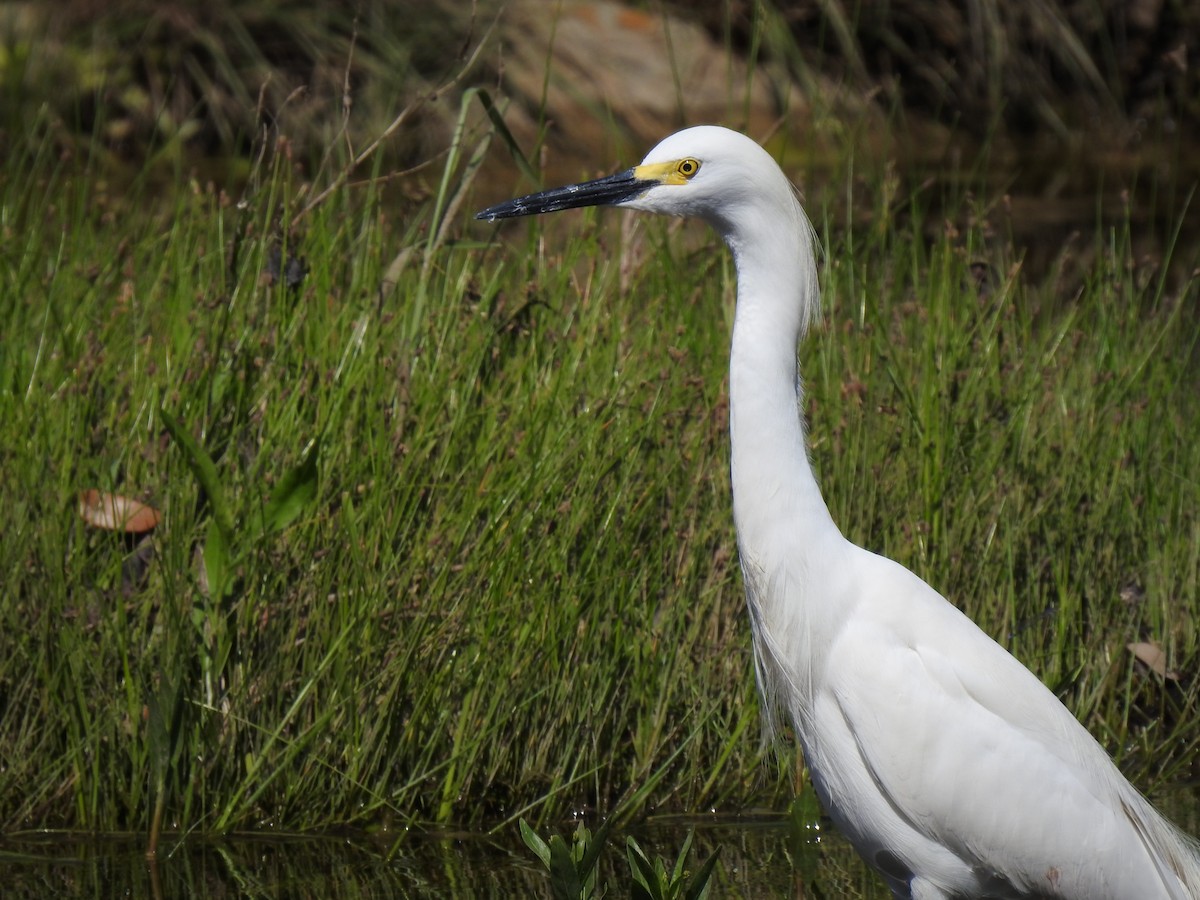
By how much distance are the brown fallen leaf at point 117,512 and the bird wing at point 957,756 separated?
1465 mm

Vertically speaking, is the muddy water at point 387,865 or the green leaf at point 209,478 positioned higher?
the green leaf at point 209,478

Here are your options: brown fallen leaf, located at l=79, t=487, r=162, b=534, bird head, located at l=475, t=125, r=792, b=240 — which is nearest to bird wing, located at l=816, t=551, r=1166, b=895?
bird head, located at l=475, t=125, r=792, b=240

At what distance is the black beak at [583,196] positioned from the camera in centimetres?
268

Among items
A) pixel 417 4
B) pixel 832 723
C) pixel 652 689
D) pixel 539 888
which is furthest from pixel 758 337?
pixel 417 4

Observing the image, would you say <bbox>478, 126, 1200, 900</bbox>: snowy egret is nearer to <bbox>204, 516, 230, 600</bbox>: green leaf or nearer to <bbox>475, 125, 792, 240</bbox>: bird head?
<bbox>475, 125, 792, 240</bbox>: bird head

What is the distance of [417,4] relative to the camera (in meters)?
10.3

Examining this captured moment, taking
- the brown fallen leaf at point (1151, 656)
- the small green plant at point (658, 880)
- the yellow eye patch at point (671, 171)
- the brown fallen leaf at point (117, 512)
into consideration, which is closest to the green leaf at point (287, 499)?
the brown fallen leaf at point (117, 512)

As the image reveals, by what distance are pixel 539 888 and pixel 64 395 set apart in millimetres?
1512

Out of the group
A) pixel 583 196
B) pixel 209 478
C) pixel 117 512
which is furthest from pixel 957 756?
pixel 117 512

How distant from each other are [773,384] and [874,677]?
54cm

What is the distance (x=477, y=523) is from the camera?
11.0 ft

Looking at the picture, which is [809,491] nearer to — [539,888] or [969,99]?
[539,888]

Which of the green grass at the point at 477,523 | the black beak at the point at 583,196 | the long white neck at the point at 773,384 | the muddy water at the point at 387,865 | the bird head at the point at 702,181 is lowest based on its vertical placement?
the muddy water at the point at 387,865

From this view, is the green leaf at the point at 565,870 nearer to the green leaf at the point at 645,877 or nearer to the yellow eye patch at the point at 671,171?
the green leaf at the point at 645,877
